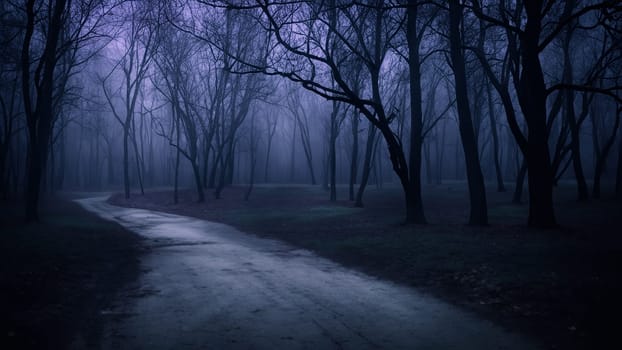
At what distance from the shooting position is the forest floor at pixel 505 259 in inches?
239

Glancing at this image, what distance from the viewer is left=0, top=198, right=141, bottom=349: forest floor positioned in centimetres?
556

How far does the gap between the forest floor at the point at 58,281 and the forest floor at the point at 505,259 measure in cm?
547

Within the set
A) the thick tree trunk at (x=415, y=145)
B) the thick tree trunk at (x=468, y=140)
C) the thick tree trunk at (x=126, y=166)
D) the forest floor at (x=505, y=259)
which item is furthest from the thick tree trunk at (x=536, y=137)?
the thick tree trunk at (x=126, y=166)

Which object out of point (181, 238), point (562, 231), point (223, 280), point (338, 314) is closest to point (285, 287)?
point (223, 280)

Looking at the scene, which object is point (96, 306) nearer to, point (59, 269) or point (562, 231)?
point (59, 269)

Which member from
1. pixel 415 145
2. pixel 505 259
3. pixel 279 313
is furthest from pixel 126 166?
pixel 279 313

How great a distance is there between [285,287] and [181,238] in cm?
849

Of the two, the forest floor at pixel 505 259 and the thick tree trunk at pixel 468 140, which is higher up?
the thick tree trunk at pixel 468 140

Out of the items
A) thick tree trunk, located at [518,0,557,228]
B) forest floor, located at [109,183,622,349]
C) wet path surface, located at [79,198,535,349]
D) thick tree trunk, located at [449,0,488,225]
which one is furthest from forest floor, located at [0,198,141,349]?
thick tree trunk, located at [518,0,557,228]

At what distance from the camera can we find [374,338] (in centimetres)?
537

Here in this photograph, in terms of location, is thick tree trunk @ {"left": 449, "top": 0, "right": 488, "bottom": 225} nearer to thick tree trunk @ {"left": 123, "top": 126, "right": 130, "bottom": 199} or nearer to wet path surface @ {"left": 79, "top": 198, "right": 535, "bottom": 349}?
wet path surface @ {"left": 79, "top": 198, "right": 535, "bottom": 349}

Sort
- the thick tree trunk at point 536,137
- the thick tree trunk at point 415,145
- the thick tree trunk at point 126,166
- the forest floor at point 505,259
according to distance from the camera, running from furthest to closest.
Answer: the thick tree trunk at point 126,166 → the thick tree trunk at point 415,145 → the thick tree trunk at point 536,137 → the forest floor at point 505,259

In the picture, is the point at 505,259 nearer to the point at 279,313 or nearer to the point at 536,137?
the point at 279,313

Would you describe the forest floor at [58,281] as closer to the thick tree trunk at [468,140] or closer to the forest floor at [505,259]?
the forest floor at [505,259]
